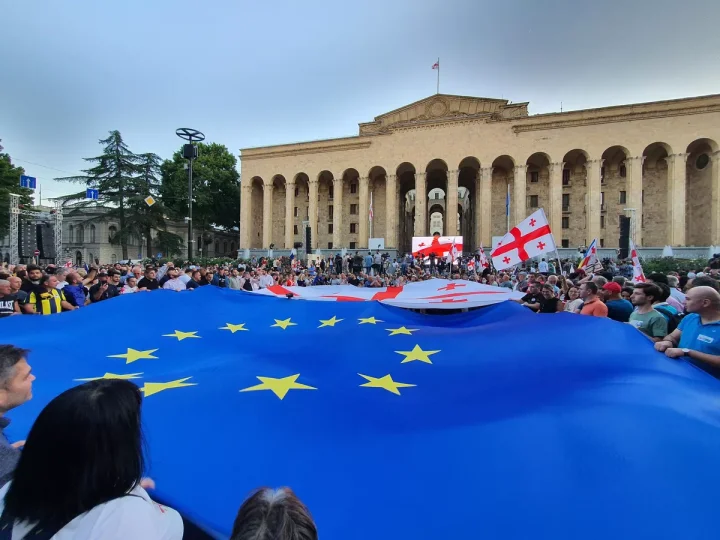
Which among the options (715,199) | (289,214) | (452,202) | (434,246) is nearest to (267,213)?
(289,214)

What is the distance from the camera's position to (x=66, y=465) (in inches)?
48.5

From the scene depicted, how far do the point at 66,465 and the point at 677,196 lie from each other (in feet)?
151

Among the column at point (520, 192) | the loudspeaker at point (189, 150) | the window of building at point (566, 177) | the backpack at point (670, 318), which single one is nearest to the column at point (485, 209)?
the column at point (520, 192)

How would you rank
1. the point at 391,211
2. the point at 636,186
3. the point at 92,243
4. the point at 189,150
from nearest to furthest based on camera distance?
the point at 189,150 → the point at 636,186 → the point at 391,211 → the point at 92,243

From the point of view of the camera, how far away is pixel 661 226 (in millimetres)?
38531

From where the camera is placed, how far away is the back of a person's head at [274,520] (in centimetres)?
96

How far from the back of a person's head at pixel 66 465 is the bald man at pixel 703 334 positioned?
4218 millimetres

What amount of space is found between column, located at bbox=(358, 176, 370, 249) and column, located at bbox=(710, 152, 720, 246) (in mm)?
32573

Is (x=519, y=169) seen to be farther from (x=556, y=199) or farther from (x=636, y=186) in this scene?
(x=636, y=186)

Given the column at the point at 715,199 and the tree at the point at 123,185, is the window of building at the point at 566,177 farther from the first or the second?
the tree at the point at 123,185

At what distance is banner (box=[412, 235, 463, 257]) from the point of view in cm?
3081

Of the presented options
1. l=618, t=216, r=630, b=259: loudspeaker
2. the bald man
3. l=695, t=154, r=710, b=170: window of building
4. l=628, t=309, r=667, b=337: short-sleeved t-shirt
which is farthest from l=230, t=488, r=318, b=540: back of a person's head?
l=695, t=154, r=710, b=170: window of building

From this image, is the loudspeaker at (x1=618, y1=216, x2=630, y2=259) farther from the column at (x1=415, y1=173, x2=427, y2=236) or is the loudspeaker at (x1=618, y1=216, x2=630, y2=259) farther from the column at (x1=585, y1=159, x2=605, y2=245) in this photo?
the column at (x1=415, y1=173, x2=427, y2=236)

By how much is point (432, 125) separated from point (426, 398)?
41337 millimetres
